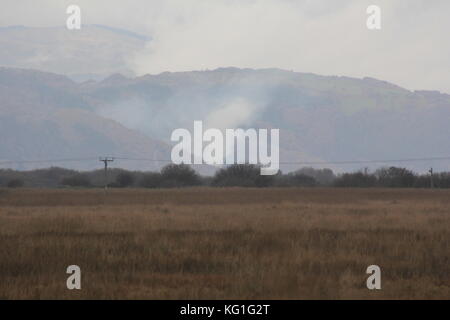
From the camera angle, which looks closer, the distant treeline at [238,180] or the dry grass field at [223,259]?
the dry grass field at [223,259]

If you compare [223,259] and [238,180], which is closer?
[223,259]

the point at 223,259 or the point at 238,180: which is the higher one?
the point at 238,180

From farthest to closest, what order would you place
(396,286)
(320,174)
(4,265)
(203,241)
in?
(320,174) < (203,241) < (4,265) < (396,286)

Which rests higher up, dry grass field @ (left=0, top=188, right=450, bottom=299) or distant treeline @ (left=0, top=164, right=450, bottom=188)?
distant treeline @ (left=0, top=164, right=450, bottom=188)

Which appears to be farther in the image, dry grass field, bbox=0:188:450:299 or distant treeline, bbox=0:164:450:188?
distant treeline, bbox=0:164:450:188

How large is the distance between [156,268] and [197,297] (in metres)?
3.81

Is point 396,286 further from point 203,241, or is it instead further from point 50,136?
point 50,136

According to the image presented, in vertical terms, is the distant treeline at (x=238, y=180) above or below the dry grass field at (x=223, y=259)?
above

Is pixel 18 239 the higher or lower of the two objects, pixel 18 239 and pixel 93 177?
the lower

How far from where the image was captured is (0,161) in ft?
614

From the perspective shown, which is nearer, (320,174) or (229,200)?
(229,200)
